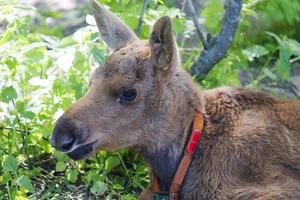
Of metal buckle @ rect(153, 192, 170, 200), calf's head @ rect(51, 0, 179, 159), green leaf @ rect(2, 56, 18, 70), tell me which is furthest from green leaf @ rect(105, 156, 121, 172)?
green leaf @ rect(2, 56, 18, 70)

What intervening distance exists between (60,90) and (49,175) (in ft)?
2.48

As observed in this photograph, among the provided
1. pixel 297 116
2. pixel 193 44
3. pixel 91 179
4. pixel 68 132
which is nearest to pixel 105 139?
pixel 68 132

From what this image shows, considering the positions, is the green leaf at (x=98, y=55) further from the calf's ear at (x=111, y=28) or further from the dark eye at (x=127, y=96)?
the dark eye at (x=127, y=96)

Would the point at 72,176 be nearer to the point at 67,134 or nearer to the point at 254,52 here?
the point at 67,134

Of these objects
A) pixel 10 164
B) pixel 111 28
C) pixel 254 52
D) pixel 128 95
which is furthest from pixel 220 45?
pixel 10 164

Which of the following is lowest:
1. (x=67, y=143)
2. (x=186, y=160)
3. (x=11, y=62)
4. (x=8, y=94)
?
(x=186, y=160)

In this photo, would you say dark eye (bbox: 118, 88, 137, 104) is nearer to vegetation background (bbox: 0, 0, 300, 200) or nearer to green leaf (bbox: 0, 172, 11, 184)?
vegetation background (bbox: 0, 0, 300, 200)

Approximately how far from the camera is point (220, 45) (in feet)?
30.7

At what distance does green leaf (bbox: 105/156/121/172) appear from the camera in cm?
839

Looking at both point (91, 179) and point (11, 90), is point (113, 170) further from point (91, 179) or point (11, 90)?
point (11, 90)

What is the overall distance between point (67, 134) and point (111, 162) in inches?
56.6

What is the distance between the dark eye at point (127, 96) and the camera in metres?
7.29

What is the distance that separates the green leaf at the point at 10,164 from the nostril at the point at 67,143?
3.20ft

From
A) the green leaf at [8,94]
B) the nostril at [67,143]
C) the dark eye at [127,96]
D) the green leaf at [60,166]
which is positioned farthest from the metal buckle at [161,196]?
the green leaf at [8,94]
